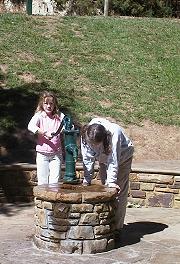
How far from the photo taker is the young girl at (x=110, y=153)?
5746 mm

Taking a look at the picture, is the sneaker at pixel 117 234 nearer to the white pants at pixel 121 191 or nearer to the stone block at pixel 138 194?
the white pants at pixel 121 191

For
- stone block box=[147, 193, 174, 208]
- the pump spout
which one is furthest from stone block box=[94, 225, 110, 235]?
stone block box=[147, 193, 174, 208]

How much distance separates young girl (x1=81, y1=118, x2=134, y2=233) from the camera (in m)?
5.75

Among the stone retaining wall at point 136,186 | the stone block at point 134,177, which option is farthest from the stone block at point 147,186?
the stone block at point 134,177

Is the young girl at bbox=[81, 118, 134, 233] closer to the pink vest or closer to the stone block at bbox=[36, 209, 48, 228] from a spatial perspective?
the stone block at bbox=[36, 209, 48, 228]

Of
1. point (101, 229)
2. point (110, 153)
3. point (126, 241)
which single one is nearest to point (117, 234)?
point (126, 241)

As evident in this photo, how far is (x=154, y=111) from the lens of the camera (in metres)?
12.8

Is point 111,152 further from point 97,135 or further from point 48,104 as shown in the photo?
point 48,104

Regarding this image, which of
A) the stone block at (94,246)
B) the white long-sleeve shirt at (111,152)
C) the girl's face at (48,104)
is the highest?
the girl's face at (48,104)

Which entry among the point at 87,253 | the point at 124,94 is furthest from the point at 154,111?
the point at 87,253

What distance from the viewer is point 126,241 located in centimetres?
646

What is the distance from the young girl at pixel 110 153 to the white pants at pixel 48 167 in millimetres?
684

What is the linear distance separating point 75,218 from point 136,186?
9.45 ft

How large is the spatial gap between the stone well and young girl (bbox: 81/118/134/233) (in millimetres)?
213
